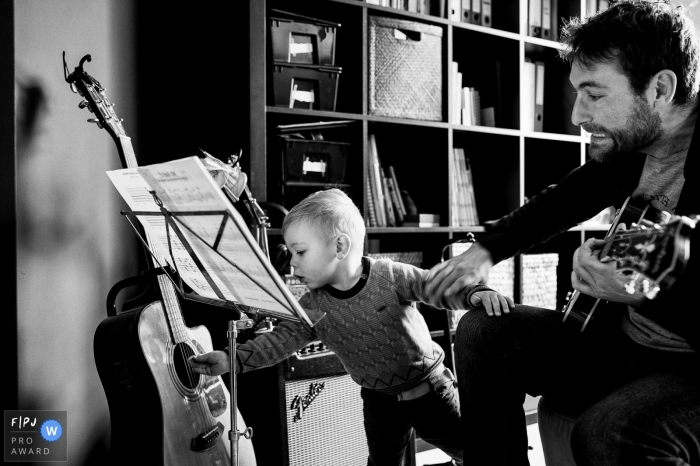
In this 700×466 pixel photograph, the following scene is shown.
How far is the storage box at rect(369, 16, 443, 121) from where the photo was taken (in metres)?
2.25

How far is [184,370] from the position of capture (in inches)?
61.8

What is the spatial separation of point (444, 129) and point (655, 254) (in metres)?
1.67

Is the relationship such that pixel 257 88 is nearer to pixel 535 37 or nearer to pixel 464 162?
pixel 464 162

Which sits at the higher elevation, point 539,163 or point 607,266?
point 539,163

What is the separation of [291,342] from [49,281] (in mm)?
664

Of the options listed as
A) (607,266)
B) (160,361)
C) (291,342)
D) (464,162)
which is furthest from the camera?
(464,162)

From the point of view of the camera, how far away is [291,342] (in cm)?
157

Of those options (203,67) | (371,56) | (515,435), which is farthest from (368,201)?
(515,435)

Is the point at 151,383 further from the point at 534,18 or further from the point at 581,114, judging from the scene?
the point at 534,18

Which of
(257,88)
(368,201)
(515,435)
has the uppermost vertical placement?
(257,88)

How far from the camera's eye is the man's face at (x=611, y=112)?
1313 millimetres

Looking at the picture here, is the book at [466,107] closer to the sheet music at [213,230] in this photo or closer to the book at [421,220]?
the book at [421,220]

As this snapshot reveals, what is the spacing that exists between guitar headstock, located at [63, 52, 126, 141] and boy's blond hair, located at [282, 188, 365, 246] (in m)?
0.52

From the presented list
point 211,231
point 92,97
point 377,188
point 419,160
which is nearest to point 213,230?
point 211,231
